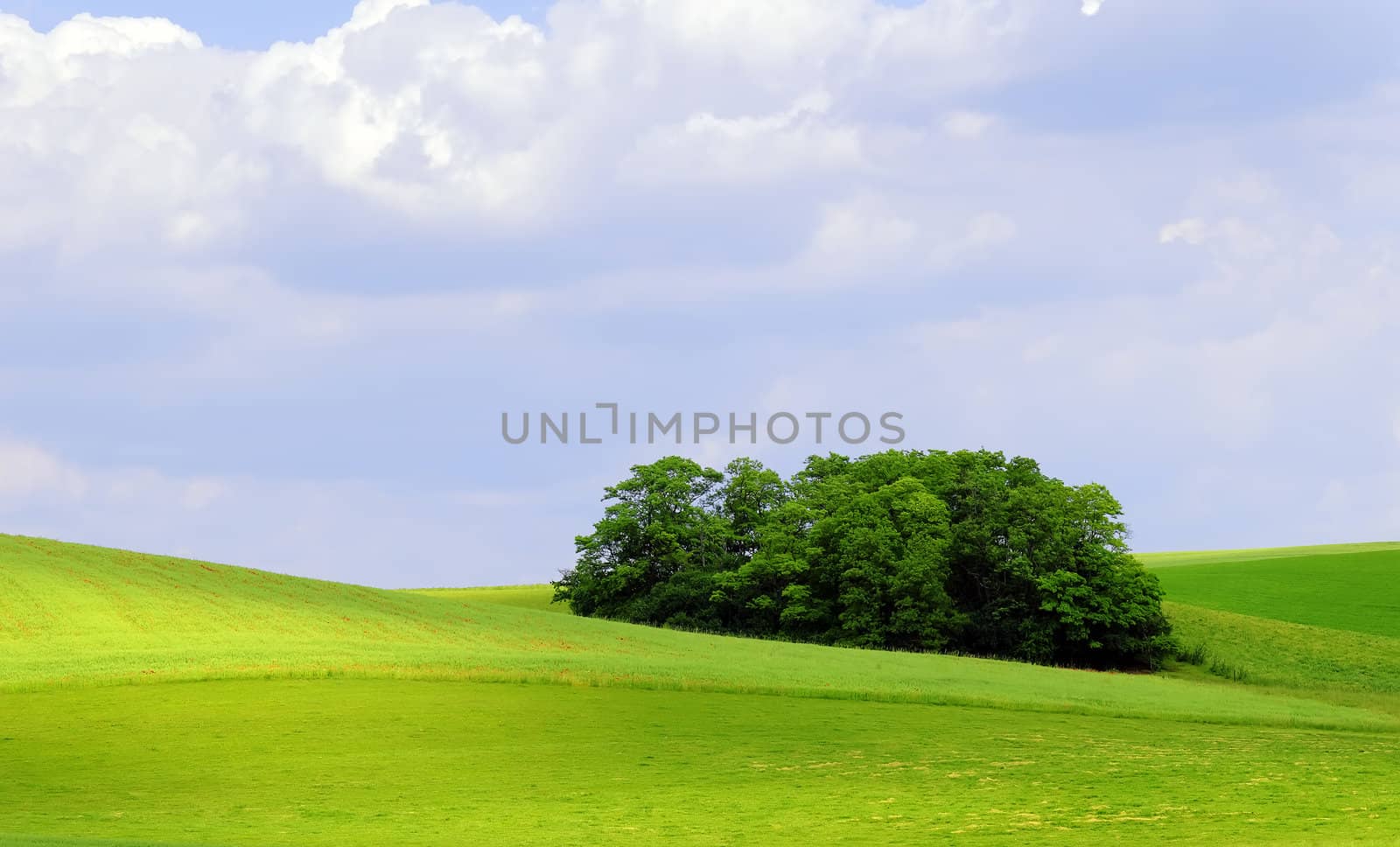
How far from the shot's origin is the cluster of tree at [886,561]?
70562mm

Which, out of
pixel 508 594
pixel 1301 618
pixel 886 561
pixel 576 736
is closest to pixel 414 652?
pixel 576 736

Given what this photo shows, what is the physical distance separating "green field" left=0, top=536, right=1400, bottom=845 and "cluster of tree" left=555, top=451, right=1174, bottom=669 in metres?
12.0

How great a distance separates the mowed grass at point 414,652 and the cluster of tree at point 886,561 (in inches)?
373

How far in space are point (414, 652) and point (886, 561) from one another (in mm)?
35122

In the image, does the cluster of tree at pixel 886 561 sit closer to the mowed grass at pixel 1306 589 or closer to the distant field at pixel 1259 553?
the mowed grass at pixel 1306 589

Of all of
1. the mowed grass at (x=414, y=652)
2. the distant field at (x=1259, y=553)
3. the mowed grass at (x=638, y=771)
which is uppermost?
the distant field at (x=1259, y=553)

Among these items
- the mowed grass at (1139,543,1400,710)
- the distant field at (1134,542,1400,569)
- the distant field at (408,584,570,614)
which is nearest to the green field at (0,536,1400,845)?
the mowed grass at (1139,543,1400,710)

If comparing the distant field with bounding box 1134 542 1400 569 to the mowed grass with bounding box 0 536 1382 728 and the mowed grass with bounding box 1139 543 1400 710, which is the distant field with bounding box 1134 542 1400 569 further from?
the mowed grass with bounding box 0 536 1382 728

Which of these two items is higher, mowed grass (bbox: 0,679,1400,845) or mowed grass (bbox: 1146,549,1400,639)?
mowed grass (bbox: 1146,549,1400,639)

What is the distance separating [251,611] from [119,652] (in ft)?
37.9

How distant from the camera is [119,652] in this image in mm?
41938

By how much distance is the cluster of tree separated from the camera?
70562 mm

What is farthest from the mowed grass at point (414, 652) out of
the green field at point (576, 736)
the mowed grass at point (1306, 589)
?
the mowed grass at point (1306, 589)

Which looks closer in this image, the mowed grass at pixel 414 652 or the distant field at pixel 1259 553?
the mowed grass at pixel 414 652
